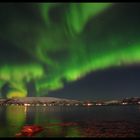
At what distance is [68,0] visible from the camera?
21547 millimetres

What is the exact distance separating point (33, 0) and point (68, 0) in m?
2.93

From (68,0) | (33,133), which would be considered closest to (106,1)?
(68,0)

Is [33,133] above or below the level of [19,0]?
below

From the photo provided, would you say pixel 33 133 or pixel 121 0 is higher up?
pixel 121 0

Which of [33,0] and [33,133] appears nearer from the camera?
[33,0]

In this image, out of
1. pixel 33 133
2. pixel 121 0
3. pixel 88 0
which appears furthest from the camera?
pixel 33 133

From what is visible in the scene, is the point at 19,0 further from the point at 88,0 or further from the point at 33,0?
the point at 88,0

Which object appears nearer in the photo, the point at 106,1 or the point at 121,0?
the point at 121,0

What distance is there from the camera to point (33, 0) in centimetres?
2162

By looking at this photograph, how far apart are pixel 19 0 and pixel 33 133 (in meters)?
48.2

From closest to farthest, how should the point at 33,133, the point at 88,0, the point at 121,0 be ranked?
the point at 121,0, the point at 88,0, the point at 33,133

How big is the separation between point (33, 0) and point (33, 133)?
49.2 m

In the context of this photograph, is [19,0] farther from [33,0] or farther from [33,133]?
[33,133]

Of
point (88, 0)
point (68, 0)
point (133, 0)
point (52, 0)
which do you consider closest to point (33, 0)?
point (52, 0)
